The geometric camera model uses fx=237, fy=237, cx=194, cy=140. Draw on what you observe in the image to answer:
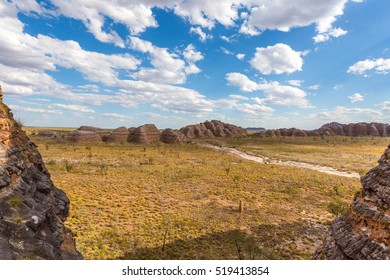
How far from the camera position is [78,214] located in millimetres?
16781

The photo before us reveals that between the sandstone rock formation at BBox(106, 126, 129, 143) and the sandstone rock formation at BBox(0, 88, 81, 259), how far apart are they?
216 feet

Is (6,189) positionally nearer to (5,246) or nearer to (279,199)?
(5,246)

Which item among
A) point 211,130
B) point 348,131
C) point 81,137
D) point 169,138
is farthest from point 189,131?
point 348,131

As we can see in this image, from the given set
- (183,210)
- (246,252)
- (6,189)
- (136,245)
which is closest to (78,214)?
(136,245)

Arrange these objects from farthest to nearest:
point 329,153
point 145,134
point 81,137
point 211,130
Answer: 1. point 211,130
2. point 145,134
3. point 81,137
4. point 329,153

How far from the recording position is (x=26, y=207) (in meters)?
7.65

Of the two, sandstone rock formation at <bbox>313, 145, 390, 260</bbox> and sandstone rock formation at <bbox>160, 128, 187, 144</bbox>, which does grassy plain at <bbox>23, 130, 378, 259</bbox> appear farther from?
sandstone rock formation at <bbox>160, 128, 187, 144</bbox>

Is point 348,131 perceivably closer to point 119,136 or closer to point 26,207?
point 119,136

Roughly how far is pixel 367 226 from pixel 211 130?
12277cm

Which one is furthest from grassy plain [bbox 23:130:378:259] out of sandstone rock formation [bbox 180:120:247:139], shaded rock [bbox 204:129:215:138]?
shaded rock [bbox 204:129:215:138]

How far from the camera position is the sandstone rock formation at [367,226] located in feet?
21.5

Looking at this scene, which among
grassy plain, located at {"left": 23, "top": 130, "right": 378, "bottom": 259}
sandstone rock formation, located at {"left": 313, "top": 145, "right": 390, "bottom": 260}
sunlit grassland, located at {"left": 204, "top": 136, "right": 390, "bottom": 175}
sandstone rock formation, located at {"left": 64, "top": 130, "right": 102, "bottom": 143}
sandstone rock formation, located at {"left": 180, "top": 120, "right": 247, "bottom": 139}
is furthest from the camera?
sandstone rock formation, located at {"left": 180, "top": 120, "right": 247, "bottom": 139}

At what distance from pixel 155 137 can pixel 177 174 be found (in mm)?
51289

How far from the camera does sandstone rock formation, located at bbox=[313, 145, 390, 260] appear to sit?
656cm
